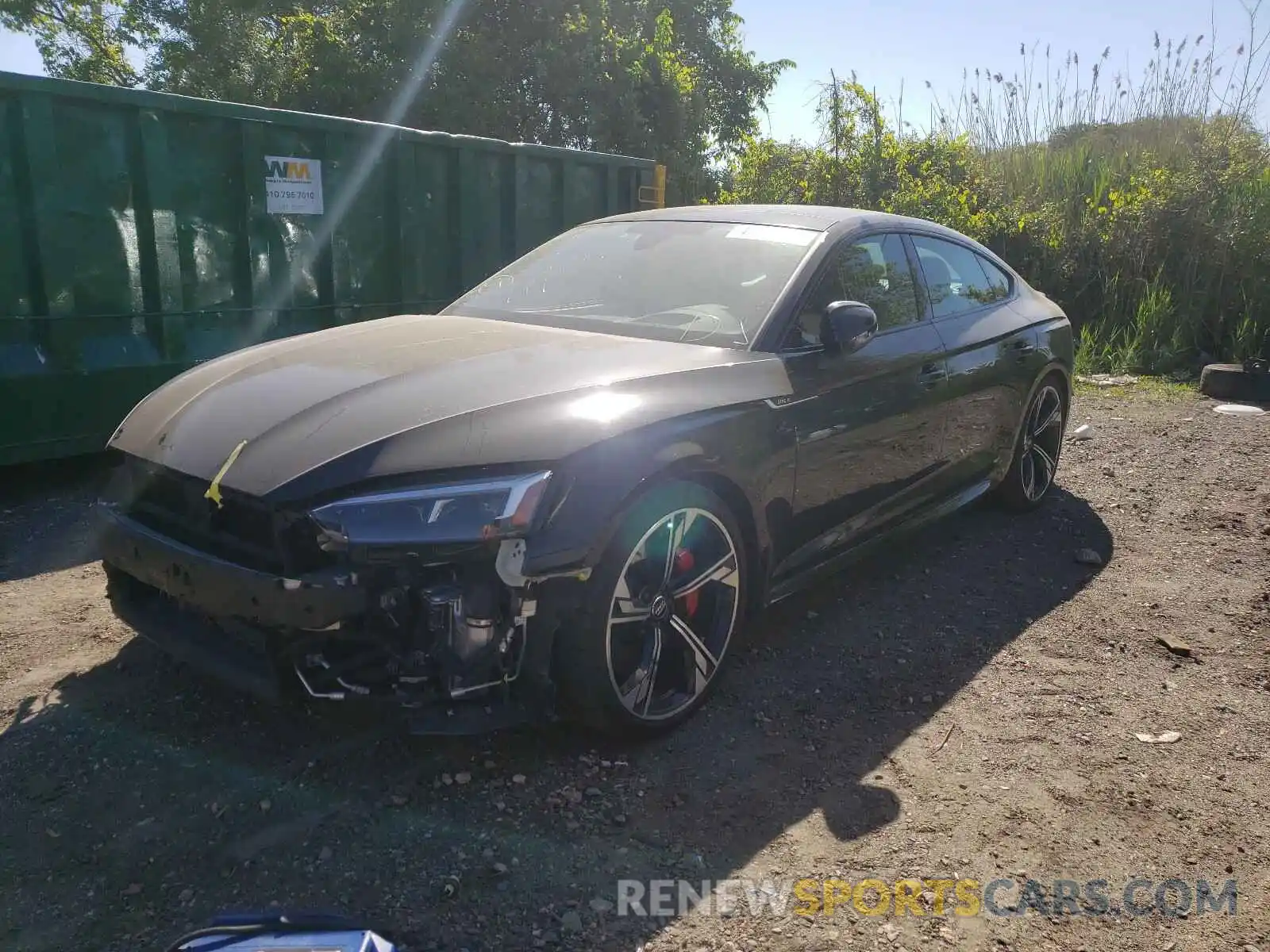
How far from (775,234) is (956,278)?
1.26m

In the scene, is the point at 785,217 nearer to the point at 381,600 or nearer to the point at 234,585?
the point at 381,600

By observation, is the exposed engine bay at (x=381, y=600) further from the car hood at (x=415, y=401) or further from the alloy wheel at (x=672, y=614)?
the alloy wheel at (x=672, y=614)

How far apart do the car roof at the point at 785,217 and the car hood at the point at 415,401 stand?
87 cm

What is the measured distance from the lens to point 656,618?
9.75ft

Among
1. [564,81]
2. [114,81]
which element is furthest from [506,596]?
[114,81]

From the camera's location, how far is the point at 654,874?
2.50 m

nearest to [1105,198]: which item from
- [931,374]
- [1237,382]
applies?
[1237,382]

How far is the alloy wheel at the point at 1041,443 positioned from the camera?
213 inches

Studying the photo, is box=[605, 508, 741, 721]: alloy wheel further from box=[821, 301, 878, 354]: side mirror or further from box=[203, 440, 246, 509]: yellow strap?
box=[203, 440, 246, 509]: yellow strap

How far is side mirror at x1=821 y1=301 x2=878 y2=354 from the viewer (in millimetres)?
3494

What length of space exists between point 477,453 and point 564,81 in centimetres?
1539

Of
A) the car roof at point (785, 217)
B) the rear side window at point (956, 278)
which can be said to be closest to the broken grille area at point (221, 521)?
the car roof at point (785, 217)

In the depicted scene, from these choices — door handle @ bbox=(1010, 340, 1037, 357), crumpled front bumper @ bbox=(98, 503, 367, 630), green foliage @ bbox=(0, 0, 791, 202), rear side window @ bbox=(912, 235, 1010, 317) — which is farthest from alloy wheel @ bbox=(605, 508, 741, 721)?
green foliage @ bbox=(0, 0, 791, 202)

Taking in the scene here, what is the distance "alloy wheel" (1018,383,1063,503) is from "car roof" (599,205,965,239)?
1494 millimetres
